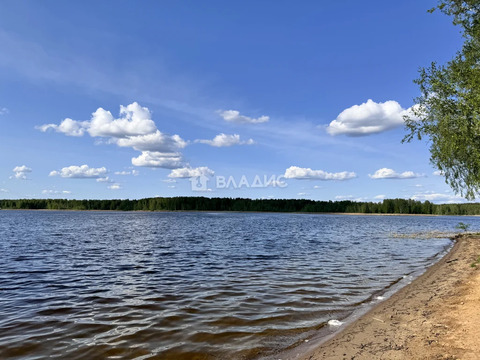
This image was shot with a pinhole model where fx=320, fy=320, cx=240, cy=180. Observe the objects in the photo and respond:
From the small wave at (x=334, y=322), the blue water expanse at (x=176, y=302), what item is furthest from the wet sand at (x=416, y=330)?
the blue water expanse at (x=176, y=302)

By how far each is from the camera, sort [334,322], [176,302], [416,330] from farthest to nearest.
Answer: [176,302]
[334,322]
[416,330]

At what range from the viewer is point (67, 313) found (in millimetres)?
11898

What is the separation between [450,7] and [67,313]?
31.8 m

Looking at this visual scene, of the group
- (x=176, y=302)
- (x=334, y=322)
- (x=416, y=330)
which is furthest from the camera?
(x=176, y=302)

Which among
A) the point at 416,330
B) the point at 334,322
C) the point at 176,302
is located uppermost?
the point at 416,330

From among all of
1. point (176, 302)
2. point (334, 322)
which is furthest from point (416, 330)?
point (176, 302)

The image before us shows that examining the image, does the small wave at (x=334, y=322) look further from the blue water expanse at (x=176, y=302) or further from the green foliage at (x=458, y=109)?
the green foliage at (x=458, y=109)

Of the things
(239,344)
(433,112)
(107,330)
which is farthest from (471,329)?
(433,112)

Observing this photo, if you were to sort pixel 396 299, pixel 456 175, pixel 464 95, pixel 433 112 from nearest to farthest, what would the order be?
pixel 396 299
pixel 464 95
pixel 433 112
pixel 456 175

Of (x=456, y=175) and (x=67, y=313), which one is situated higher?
(x=456, y=175)

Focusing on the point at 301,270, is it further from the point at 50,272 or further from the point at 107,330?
the point at 50,272

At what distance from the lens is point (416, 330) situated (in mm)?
9070

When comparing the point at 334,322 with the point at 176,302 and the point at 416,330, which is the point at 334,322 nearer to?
the point at 416,330

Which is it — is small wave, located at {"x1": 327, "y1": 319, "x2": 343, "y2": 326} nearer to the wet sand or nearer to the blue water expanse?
the blue water expanse
